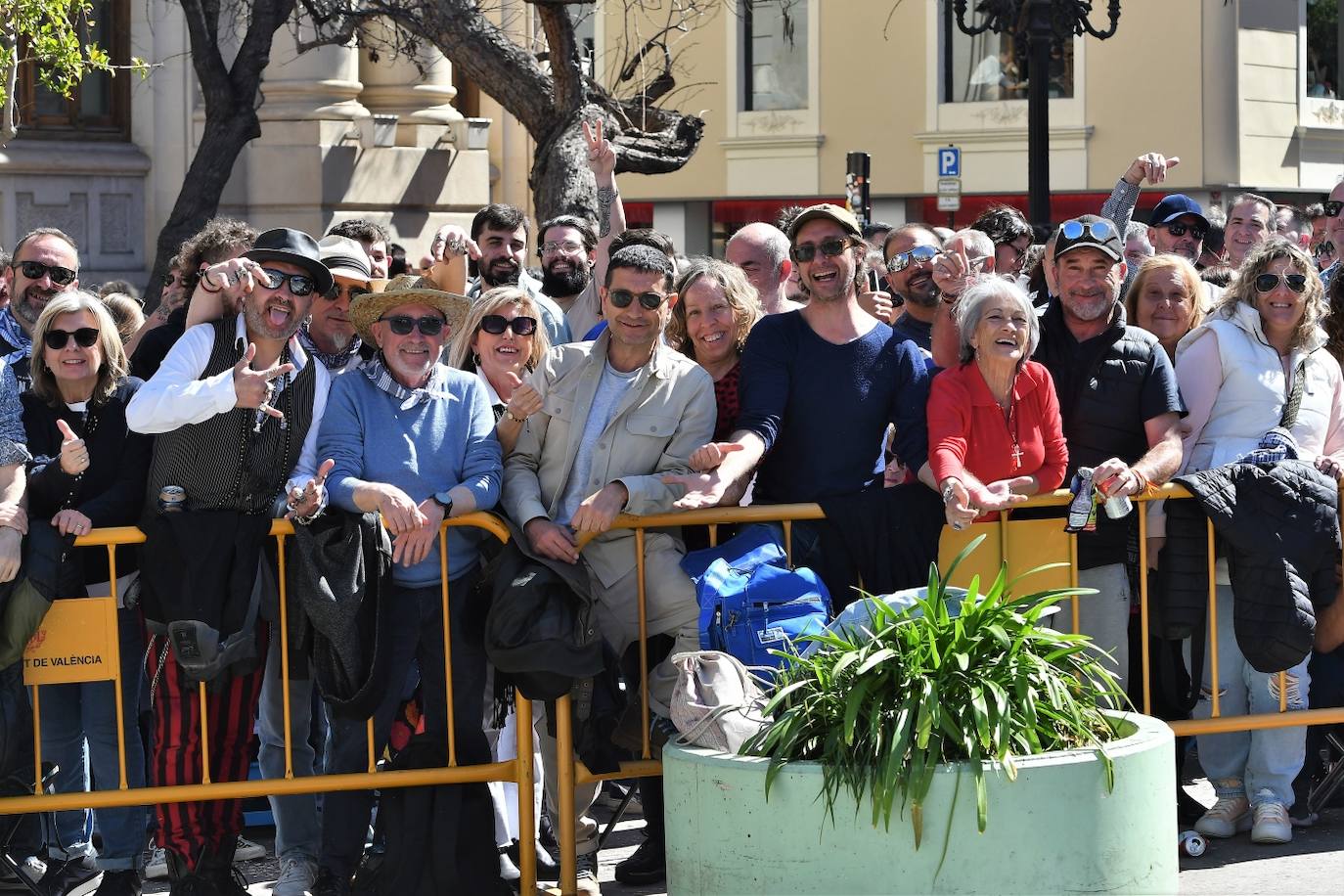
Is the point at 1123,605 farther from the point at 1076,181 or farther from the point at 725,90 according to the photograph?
the point at 725,90

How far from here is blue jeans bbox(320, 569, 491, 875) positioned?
5.87m

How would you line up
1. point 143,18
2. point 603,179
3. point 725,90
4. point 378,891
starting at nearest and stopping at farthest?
point 378,891 → point 603,179 → point 143,18 → point 725,90

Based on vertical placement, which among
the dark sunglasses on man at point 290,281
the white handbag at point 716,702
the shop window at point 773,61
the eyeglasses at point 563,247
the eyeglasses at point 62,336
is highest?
the shop window at point 773,61

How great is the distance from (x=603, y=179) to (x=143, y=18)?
10.9 m

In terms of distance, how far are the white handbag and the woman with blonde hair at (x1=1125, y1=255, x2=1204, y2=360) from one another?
276cm

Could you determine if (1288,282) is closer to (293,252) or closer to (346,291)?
(346,291)

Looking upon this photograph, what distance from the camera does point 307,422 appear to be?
5.89m

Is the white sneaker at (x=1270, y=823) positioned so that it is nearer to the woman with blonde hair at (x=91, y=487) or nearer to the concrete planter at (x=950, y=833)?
the concrete planter at (x=950, y=833)

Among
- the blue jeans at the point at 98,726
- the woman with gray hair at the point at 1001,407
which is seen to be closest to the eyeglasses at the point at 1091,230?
the woman with gray hair at the point at 1001,407

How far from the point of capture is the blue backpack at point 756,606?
18.6 ft

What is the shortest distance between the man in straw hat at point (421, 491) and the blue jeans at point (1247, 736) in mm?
2632

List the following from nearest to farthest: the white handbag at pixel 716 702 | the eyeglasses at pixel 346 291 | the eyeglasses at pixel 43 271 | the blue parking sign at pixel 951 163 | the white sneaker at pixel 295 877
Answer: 1. the white handbag at pixel 716 702
2. the white sneaker at pixel 295 877
3. the eyeglasses at pixel 346 291
4. the eyeglasses at pixel 43 271
5. the blue parking sign at pixel 951 163

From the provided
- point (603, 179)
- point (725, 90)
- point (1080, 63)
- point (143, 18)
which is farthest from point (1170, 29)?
point (603, 179)

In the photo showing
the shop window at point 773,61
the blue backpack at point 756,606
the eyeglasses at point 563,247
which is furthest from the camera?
the shop window at point 773,61
